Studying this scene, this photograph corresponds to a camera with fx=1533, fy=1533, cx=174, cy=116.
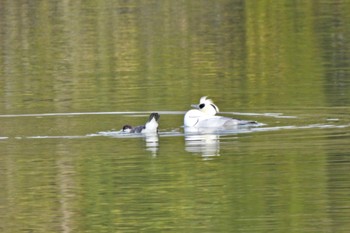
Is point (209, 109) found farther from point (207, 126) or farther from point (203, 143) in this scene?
point (203, 143)

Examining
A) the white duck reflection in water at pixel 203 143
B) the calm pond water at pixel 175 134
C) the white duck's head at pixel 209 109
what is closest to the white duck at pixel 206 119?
the white duck's head at pixel 209 109

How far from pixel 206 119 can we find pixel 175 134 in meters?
0.77

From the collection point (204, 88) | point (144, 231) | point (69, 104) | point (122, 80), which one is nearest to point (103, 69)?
point (122, 80)

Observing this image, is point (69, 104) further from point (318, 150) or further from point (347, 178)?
point (347, 178)

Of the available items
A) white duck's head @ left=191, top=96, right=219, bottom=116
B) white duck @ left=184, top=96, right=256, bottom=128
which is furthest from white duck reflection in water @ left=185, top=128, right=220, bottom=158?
white duck's head @ left=191, top=96, right=219, bottom=116

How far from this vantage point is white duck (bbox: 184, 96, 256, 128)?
69.8 feet

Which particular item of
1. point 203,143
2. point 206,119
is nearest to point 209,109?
point 206,119

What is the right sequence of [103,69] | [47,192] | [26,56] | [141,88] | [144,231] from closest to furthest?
[144,231] < [47,192] < [141,88] < [103,69] < [26,56]

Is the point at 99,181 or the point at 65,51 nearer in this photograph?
the point at 99,181

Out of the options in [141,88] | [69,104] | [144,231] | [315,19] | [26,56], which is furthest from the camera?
[315,19]

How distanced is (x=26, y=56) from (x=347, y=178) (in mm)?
21785

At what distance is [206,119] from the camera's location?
21.8 meters

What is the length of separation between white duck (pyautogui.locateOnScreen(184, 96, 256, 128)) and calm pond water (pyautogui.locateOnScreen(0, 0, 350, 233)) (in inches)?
9.8

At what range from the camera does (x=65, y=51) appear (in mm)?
38812
